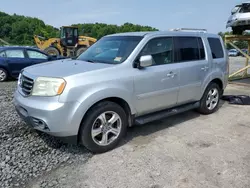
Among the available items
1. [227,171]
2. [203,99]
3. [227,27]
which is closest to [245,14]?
[227,27]

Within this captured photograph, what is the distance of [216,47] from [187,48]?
112cm

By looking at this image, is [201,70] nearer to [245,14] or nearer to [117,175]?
[117,175]

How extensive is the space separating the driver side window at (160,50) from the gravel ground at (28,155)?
1.93m

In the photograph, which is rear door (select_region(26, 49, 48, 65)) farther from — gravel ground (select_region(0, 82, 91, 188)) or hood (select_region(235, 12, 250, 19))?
hood (select_region(235, 12, 250, 19))

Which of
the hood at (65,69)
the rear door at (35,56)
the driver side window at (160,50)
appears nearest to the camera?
the hood at (65,69)

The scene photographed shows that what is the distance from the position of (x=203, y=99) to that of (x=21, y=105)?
3737mm

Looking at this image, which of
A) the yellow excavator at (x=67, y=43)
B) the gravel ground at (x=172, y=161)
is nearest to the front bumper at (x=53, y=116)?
the gravel ground at (x=172, y=161)

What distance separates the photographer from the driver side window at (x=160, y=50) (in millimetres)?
4148

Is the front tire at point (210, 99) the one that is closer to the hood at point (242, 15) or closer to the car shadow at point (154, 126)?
the car shadow at point (154, 126)

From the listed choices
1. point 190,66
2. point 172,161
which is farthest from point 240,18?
point 172,161

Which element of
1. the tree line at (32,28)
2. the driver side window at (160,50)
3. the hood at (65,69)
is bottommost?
the hood at (65,69)

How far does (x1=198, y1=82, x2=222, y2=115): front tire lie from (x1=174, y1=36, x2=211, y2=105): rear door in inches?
13.7

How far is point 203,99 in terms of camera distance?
538 cm

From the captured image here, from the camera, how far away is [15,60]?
1009 centimetres
